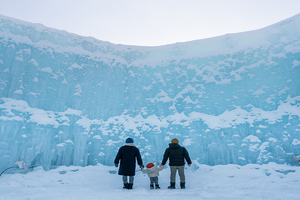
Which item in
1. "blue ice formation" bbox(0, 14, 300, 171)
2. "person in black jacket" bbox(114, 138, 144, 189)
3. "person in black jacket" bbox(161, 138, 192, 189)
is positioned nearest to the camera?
"person in black jacket" bbox(114, 138, 144, 189)

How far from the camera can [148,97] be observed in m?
8.44

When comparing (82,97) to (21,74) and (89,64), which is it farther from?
(21,74)

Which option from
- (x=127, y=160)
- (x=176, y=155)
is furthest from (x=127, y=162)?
(x=176, y=155)

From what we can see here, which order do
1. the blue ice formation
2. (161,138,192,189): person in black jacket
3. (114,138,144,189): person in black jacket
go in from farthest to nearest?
the blue ice formation → (161,138,192,189): person in black jacket → (114,138,144,189): person in black jacket

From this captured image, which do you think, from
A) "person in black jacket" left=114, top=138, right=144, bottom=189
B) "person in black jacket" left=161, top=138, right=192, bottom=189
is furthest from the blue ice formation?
"person in black jacket" left=114, top=138, right=144, bottom=189

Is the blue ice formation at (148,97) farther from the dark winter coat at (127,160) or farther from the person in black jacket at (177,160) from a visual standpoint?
the dark winter coat at (127,160)

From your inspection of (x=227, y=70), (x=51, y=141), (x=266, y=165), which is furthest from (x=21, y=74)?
(x=266, y=165)

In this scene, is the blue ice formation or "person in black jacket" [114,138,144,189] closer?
"person in black jacket" [114,138,144,189]

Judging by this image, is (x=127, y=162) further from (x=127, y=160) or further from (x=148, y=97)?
(x=148, y=97)

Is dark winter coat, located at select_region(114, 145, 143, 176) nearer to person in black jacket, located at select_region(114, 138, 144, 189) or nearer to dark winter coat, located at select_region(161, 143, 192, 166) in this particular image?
person in black jacket, located at select_region(114, 138, 144, 189)

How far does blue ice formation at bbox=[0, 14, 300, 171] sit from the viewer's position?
6.21m

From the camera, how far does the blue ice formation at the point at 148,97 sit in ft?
20.4

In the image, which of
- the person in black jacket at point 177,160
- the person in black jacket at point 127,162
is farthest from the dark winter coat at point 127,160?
the person in black jacket at point 177,160

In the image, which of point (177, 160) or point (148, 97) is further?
point (148, 97)
